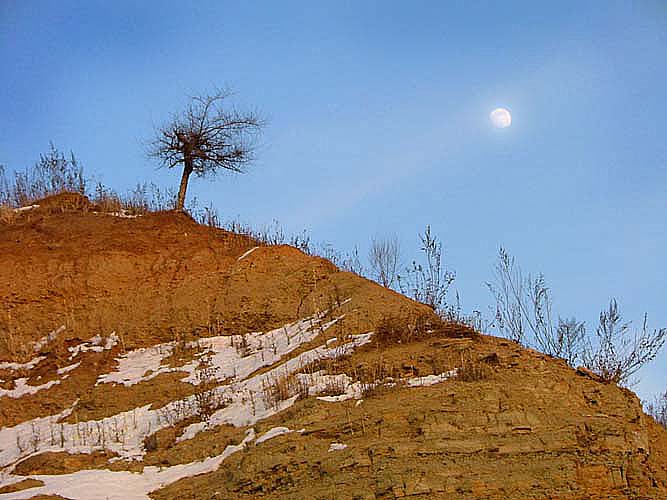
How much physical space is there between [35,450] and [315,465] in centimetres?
486

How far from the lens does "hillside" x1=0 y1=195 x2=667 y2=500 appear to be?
308 inches

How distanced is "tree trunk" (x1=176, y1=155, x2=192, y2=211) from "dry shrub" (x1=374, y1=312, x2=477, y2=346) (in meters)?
8.71

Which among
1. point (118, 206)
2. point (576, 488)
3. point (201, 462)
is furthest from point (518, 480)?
point (118, 206)

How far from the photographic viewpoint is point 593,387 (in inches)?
367

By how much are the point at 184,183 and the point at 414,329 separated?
390 inches

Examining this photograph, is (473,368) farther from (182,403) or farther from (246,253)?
(246,253)

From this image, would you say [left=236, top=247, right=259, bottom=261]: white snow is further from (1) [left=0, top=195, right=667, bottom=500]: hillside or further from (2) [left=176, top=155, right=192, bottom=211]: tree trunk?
(2) [left=176, top=155, right=192, bottom=211]: tree trunk

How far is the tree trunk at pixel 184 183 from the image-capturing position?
19.0 m

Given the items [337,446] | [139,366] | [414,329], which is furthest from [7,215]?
[337,446]

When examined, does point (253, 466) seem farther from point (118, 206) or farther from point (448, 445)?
point (118, 206)

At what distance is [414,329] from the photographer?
1137 centimetres

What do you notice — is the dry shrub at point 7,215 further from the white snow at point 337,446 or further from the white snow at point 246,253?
the white snow at point 337,446

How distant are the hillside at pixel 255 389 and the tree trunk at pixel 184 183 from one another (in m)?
1.24

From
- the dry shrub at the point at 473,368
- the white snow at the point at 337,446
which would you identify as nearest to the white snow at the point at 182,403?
the white snow at the point at 337,446
